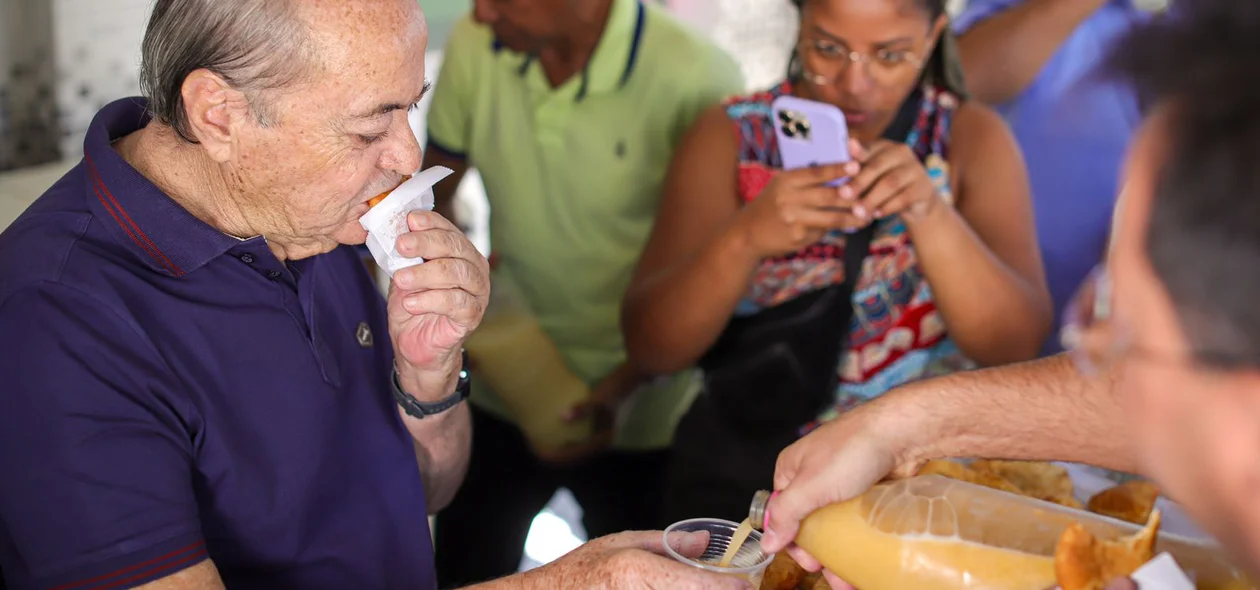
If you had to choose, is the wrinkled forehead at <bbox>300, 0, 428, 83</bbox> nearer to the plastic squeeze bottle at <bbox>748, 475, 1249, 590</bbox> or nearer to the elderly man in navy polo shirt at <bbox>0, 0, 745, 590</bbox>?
the elderly man in navy polo shirt at <bbox>0, 0, 745, 590</bbox>

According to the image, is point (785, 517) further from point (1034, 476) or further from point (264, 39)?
point (264, 39)

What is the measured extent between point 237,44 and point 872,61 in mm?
1312

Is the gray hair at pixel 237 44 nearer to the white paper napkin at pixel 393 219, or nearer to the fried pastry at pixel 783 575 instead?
the white paper napkin at pixel 393 219

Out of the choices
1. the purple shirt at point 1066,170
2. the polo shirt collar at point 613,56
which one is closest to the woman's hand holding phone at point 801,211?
the polo shirt collar at point 613,56

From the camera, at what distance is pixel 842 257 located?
2.19m

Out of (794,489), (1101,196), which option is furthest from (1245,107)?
(1101,196)

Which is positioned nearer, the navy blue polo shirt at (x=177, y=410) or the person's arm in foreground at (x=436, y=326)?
the navy blue polo shirt at (x=177, y=410)

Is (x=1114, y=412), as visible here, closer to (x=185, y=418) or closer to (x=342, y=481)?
(x=342, y=481)

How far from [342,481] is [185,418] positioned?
1.03 feet

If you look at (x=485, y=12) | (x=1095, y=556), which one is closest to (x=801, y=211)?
(x=1095, y=556)

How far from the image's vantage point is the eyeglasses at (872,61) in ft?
7.08

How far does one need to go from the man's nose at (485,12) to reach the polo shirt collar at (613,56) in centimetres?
25

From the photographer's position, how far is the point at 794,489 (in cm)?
137

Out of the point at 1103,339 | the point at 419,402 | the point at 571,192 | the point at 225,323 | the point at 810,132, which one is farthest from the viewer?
the point at 571,192
